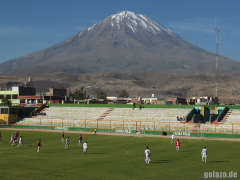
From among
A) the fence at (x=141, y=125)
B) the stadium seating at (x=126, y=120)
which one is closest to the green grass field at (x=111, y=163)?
the fence at (x=141, y=125)

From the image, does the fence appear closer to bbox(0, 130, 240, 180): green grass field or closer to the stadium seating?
the stadium seating

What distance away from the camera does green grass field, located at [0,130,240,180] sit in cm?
2747

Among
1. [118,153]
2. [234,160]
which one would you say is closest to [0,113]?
[118,153]

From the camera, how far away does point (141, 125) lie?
235 ft

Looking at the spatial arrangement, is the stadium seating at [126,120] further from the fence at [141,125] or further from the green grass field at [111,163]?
the green grass field at [111,163]

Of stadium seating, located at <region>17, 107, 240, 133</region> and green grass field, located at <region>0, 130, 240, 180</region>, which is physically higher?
stadium seating, located at <region>17, 107, 240, 133</region>

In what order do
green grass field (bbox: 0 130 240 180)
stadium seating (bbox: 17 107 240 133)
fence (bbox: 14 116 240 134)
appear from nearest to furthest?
green grass field (bbox: 0 130 240 180), fence (bbox: 14 116 240 134), stadium seating (bbox: 17 107 240 133)

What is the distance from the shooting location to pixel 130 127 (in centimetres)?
7050

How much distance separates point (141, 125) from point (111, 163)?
129 ft

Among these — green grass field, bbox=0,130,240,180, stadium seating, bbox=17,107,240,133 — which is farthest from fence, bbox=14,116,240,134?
green grass field, bbox=0,130,240,180

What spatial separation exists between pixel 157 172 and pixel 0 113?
65.3 metres

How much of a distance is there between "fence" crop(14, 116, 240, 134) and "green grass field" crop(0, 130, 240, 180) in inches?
695

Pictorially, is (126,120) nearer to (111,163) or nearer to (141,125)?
(141,125)

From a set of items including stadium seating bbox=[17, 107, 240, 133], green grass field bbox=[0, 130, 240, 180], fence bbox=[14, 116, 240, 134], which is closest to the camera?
green grass field bbox=[0, 130, 240, 180]
